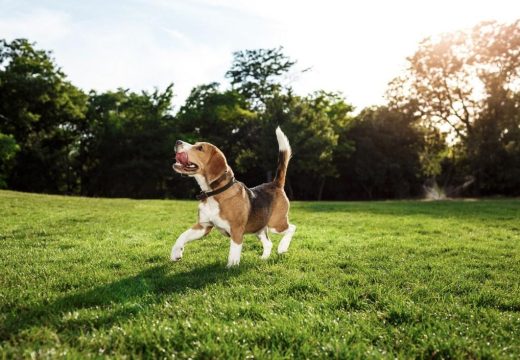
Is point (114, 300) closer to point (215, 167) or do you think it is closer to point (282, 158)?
point (215, 167)

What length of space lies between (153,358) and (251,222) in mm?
3588

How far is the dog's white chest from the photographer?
6.14m

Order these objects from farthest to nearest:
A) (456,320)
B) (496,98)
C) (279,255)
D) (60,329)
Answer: (496,98) → (279,255) → (456,320) → (60,329)

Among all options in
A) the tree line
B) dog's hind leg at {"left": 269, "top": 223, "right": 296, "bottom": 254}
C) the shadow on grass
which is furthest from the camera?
the tree line

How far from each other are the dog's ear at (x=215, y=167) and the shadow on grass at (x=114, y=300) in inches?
51.3

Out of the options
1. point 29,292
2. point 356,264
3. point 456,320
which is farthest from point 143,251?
point 456,320

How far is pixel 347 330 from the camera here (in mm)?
3729

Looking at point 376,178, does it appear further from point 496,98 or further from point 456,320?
point 456,320

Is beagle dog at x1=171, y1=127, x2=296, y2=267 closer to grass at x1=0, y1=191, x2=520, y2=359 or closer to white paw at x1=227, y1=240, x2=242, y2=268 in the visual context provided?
white paw at x1=227, y1=240, x2=242, y2=268

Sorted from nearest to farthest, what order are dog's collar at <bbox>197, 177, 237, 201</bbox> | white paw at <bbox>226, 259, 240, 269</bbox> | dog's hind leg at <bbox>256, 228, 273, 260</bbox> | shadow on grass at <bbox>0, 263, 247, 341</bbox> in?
shadow on grass at <bbox>0, 263, 247, 341</bbox> < dog's collar at <bbox>197, 177, 237, 201</bbox> < white paw at <bbox>226, 259, 240, 269</bbox> < dog's hind leg at <bbox>256, 228, 273, 260</bbox>

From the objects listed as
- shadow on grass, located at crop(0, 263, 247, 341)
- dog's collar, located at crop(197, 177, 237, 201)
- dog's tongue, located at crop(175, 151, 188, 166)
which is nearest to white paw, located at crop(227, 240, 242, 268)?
shadow on grass, located at crop(0, 263, 247, 341)

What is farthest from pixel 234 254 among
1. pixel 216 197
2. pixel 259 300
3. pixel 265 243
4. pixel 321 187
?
pixel 321 187

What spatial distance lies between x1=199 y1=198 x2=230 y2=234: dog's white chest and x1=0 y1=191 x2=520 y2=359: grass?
0.64 metres

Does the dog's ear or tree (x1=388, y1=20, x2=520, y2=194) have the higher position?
tree (x1=388, y1=20, x2=520, y2=194)
